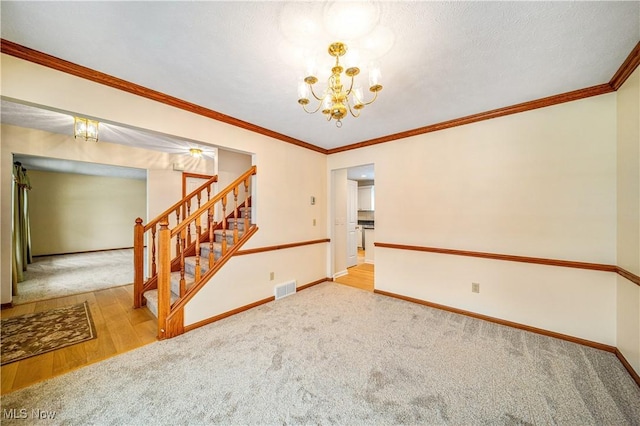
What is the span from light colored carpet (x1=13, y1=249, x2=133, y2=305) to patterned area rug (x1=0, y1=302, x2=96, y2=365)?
0.93 meters

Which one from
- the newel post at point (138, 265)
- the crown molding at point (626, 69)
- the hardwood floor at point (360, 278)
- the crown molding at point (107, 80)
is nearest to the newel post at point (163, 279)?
the newel post at point (138, 265)

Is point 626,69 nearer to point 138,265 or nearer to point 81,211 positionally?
point 138,265

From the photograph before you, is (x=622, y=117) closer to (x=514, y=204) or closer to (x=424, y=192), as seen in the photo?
(x=514, y=204)

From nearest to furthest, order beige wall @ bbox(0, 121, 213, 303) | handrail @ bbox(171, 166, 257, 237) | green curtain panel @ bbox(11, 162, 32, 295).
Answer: handrail @ bbox(171, 166, 257, 237)
beige wall @ bbox(0, 121, 213, 303)
green curtain panel @ bbox(11, 162, 32, 295)

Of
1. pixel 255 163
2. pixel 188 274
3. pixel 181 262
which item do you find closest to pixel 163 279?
pixel 181 262

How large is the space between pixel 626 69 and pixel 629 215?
1211 millimetres

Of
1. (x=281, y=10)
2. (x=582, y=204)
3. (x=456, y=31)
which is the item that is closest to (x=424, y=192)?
(x=582, y=204)

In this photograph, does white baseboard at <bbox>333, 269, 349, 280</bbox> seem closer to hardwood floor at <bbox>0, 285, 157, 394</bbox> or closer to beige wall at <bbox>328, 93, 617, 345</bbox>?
beige wall at <bbox>328, 93, 617, 345</bbox>

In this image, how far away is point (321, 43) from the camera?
64.4 inches

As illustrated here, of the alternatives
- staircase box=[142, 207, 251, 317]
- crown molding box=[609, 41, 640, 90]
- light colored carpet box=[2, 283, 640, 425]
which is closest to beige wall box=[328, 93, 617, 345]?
crown molding box=[609, 41, 640, 90]

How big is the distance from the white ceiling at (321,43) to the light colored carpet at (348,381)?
2.52 m

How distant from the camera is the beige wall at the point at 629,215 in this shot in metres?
1.82

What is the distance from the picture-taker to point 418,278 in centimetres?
335

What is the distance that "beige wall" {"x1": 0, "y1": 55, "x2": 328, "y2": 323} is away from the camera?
187 cm
